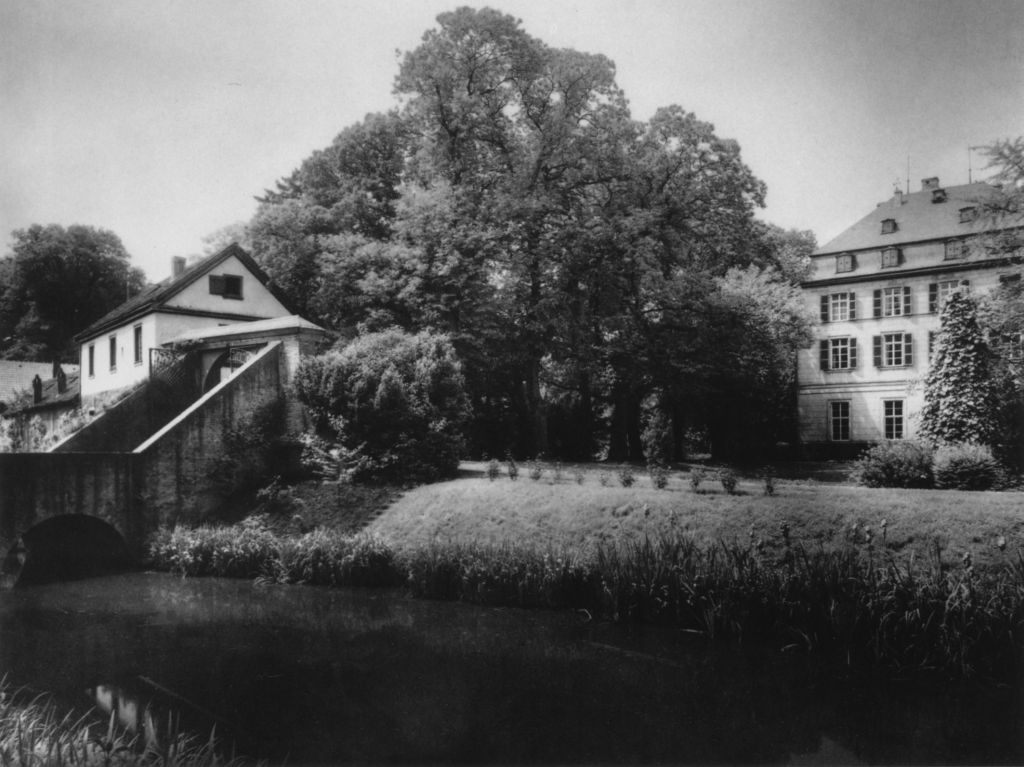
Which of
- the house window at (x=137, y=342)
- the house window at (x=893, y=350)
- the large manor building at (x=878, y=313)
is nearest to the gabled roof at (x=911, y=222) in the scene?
the large manor building at (x=878, y=313)

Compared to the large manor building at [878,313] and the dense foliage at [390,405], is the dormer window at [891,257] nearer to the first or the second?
the large manor building at [878,313]

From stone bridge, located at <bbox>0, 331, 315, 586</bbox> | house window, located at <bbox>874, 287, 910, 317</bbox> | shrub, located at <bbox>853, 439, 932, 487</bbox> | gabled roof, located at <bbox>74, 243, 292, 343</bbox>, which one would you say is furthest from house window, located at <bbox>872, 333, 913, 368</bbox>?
stone bridge, located at <bbox>0, 331, 315, 586</bbox>

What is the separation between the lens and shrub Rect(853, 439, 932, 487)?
14398mm

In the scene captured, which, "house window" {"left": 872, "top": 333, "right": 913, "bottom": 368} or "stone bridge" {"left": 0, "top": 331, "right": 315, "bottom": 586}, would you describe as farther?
"house window" {"left": 872, "top": 333, "right": 913, "bottom": 368}

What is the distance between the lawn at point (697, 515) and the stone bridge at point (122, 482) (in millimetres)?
5029

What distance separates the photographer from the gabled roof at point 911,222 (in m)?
31.0

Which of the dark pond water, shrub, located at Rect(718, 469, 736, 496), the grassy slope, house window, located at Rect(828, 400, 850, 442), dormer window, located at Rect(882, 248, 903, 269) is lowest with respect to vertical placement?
the dark pond water

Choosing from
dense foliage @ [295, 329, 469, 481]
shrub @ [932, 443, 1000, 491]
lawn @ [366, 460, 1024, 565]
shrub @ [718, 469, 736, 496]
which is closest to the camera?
lawn @ [366, 460, 1024, 565]

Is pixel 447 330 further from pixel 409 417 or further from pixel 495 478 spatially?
pixel 495 478

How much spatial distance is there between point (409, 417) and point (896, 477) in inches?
421

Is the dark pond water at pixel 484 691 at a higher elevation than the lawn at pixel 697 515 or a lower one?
lower

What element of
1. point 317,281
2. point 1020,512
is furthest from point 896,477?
point 317,281

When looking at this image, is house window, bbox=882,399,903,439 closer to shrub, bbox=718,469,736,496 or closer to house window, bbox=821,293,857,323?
house window, bbox=821,293,857,323

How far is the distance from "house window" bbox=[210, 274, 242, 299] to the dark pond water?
16935mm
